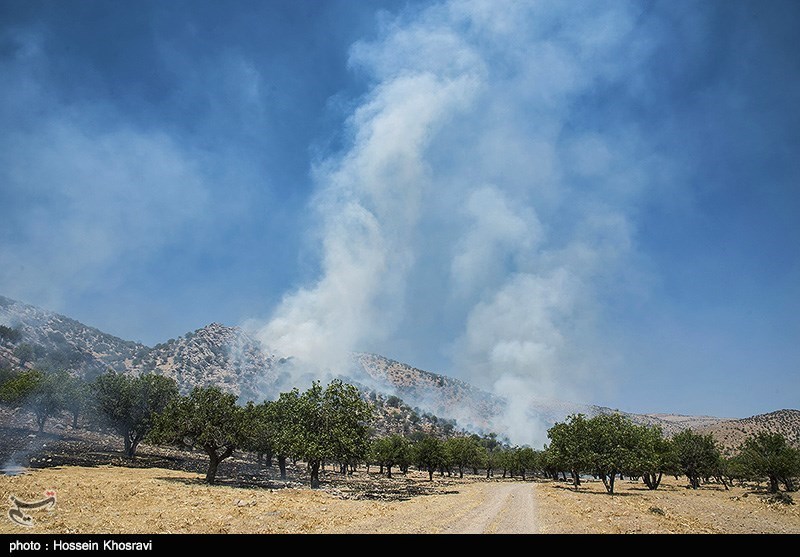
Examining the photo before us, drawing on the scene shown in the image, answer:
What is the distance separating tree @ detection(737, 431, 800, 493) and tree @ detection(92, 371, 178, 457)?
104 meters

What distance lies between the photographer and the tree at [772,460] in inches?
2734

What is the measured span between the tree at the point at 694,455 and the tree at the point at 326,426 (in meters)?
75.4

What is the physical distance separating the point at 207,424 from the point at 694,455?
97.1m

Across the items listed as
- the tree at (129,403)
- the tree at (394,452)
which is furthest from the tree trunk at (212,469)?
the tree at (394,452)

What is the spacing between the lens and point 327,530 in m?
22.3

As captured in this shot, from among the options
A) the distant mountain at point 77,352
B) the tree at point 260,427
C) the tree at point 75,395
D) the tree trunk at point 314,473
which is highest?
the distant mountain at point 77,352

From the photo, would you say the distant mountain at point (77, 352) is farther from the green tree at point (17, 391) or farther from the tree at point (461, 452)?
the tree at point (461, 452)

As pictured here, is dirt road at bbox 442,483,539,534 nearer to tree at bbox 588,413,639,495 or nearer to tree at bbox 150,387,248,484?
tree at bbox 150,387,248,484

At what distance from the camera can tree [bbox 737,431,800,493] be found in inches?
2734

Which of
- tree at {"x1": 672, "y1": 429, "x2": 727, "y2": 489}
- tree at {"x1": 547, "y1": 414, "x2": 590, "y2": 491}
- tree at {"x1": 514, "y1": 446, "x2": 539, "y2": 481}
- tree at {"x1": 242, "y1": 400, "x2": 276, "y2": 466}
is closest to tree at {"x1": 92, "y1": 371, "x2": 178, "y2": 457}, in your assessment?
tree at {"x1": 242, "y1": 400, "x2": 276, "y2": 466}

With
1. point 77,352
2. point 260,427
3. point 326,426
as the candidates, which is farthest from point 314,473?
point 77,352
